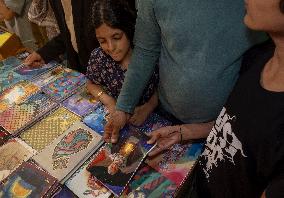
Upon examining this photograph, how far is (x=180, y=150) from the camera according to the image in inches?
47.4

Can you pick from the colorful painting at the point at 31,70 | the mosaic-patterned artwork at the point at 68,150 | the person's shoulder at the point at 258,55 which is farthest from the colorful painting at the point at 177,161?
the colorful painting at the point at 31,70

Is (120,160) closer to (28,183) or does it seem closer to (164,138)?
(164,138)

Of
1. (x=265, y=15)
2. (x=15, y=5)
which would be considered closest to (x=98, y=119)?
(x=265, y=15)

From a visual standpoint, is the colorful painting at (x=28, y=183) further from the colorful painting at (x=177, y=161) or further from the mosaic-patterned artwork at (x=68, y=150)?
the colorful painting at (x=177, y=161)

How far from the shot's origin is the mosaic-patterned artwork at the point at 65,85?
4.91 feet

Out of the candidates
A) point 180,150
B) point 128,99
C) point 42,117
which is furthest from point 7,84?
point 180,150

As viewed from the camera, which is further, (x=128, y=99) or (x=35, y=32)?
(x=35, y=32)

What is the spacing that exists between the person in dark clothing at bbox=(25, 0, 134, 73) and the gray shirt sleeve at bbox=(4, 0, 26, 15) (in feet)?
1.49

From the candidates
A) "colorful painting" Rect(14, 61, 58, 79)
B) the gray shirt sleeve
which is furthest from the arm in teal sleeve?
the gray shirt sleeve

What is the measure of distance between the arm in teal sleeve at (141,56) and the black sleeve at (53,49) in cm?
69

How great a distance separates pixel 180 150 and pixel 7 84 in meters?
1.03

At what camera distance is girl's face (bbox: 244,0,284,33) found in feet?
2.55

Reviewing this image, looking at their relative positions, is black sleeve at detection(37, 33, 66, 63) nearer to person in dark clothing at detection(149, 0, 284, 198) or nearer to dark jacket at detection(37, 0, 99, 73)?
dark jacket at detection(37, 0, 99, 73)

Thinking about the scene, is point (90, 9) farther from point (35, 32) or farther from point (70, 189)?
point (35, 32)
